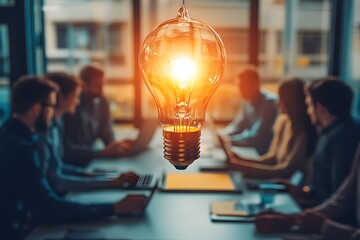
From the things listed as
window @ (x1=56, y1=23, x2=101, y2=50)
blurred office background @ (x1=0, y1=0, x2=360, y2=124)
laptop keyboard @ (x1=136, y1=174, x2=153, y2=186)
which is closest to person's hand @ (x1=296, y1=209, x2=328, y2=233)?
laptop keyboard @ (x1=136, y1=174, x2=153, y2=186)

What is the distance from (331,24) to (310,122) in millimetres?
2113

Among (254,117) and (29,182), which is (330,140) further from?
(254,117)

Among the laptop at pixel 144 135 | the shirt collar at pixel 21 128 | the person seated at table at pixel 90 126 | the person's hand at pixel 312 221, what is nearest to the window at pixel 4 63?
the person seated at table at pixel 90 126

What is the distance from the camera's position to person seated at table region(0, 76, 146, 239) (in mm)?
2057

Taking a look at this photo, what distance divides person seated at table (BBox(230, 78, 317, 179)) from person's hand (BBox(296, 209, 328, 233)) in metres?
0.92

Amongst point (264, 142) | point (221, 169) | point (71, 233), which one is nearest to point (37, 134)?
point (71, 233)

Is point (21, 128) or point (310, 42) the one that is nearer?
point (21, 128)

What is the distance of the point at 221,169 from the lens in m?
3.01

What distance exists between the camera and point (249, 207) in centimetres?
225

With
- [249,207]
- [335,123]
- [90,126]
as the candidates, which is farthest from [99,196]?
[90,126]

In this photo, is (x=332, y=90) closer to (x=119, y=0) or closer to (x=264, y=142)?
(x=264, y=142)

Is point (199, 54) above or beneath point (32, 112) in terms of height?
above

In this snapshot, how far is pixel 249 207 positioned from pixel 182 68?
1.39 meters

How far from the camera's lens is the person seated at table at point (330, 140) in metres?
2.59
